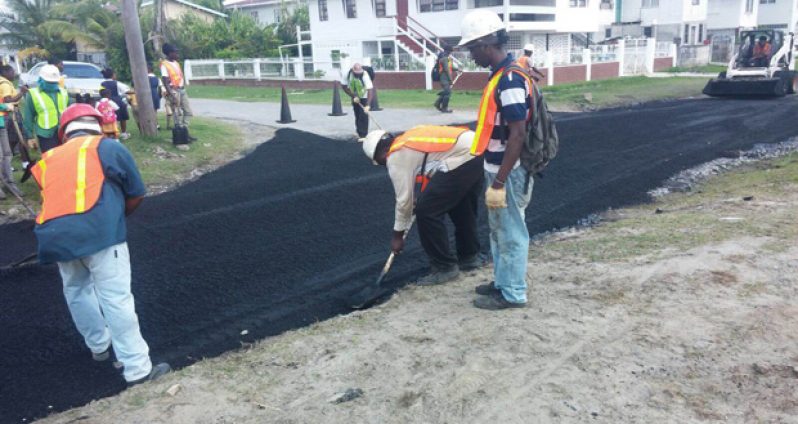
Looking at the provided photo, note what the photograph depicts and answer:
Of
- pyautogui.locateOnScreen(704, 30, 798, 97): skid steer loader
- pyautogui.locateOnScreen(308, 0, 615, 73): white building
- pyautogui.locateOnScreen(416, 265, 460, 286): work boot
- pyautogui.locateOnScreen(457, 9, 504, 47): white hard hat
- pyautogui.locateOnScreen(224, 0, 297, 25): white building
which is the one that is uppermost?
pyautogui.locateOnScreen(224, 0, 297, 25): white building

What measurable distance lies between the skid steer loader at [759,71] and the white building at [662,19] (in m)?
17.7

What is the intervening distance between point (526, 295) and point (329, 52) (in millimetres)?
28895

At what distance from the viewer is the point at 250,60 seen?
30859 millimetres

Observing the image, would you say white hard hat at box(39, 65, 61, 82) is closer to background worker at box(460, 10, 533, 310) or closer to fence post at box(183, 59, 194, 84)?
background worker at box(460, 10, 533, 310)

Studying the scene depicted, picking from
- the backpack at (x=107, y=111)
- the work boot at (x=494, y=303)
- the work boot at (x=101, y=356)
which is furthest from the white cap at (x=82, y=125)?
the backpack at (x=107, y=111)

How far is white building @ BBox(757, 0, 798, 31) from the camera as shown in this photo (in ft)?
146

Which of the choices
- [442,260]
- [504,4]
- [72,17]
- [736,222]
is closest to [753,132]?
[736,222]

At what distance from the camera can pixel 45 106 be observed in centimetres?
795

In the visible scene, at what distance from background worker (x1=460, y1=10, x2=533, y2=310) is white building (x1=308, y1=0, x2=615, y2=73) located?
22076mm

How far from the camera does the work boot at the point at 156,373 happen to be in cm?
372

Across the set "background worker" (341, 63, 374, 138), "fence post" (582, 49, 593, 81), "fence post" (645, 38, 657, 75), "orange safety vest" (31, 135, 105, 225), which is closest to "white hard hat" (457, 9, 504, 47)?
"orange safety vest" (31, 135, 105, 225)

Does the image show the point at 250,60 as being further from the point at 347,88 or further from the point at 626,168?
the point at 626,168

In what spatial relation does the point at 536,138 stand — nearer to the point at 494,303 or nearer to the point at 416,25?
the point at 494,303

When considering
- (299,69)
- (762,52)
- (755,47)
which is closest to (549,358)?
(762,52)
